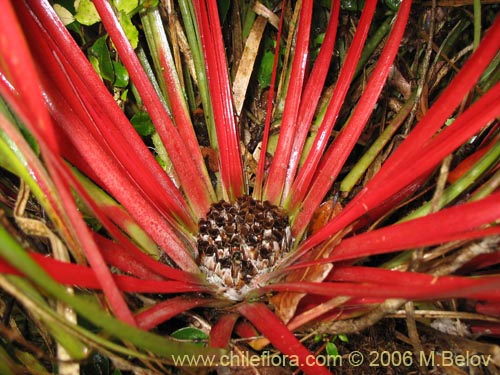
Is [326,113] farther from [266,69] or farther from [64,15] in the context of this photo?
[64,15]

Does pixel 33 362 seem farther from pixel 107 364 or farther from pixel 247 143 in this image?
pixel 247 143

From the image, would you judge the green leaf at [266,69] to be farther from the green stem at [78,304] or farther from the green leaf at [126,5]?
the green stem at [78,304]

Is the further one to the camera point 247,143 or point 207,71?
point 247,143

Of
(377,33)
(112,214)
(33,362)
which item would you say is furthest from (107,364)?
(377,33)

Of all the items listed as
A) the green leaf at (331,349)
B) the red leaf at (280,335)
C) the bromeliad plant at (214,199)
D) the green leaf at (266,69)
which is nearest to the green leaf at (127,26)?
the bromeliad plant at (214,199)

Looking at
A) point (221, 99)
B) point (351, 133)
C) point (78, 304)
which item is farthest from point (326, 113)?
point (78, 304)

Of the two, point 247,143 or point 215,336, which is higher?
point 247,143
